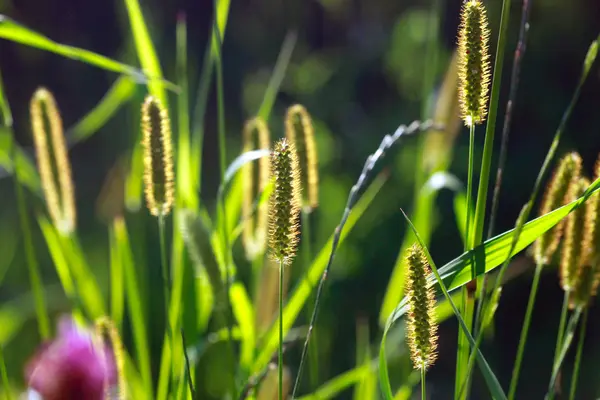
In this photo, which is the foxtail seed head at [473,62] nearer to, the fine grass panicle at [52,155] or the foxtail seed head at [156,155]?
the foxtail seed head at [156,155]

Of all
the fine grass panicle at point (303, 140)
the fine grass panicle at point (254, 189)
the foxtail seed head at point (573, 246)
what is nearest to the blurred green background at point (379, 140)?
the fine grass panicle at point (254, 189)

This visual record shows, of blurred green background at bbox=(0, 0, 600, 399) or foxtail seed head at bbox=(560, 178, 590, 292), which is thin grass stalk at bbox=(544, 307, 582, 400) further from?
blurred green background at bbox=(0, 0, 600, 399)

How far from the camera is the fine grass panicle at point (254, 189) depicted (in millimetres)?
795

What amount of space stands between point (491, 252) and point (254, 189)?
39 centimetres

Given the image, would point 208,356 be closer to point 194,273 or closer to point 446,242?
point 446,242

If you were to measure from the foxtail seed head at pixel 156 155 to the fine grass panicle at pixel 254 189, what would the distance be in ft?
0.49

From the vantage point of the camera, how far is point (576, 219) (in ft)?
2.07

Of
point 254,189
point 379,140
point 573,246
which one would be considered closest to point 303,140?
point 254,189

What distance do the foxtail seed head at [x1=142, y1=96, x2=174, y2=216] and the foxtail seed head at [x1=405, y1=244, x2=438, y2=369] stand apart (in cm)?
25

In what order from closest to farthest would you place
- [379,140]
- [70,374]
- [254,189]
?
[70,374] < [254,189] < [379,140]

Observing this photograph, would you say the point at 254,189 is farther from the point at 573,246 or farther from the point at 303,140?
the point at 573,246

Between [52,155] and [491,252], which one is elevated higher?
[52,155]

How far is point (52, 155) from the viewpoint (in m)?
0.82

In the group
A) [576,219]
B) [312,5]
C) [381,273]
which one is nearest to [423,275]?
[576,219]
